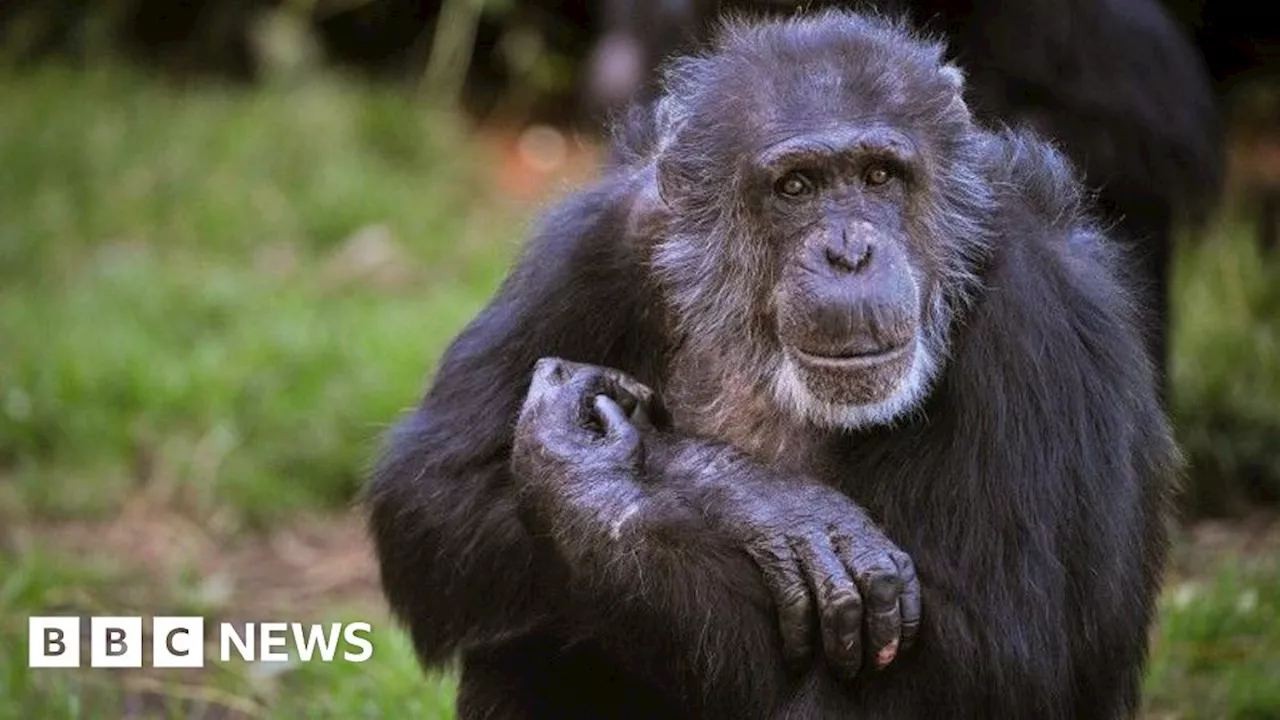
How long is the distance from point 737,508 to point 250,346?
4873mm

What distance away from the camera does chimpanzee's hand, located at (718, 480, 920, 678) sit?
4141mm

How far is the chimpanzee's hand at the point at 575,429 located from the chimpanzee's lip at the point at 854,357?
16.3 inches

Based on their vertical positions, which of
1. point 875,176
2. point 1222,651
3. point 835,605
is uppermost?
point 875,176

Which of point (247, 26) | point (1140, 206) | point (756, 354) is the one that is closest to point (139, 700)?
point (756, 354)

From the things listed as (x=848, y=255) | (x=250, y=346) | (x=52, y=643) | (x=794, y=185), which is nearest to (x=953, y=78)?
(x=794, y=185)

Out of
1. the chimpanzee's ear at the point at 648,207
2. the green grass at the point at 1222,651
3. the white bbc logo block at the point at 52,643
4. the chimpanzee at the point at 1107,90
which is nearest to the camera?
the chimpanzee's ear at the point at 648,207

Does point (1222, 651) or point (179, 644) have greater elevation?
point (1222, 651)

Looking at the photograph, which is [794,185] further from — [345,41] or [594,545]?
[345,41]

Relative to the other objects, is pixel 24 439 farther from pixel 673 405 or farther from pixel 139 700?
pixel 673 405

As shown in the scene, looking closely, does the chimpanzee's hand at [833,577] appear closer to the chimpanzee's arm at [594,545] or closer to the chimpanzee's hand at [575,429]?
the chimpanzee's arm at [594,545]

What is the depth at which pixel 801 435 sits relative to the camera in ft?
15.1

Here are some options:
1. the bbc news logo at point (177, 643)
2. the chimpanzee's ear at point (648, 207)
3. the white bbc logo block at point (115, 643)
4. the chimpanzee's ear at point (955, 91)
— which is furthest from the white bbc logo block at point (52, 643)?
the chimpanzee's ear at point (955, 91)

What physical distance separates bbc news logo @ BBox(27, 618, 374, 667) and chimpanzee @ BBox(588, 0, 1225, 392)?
2.32m

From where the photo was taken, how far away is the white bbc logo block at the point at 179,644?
6172 millimetres
